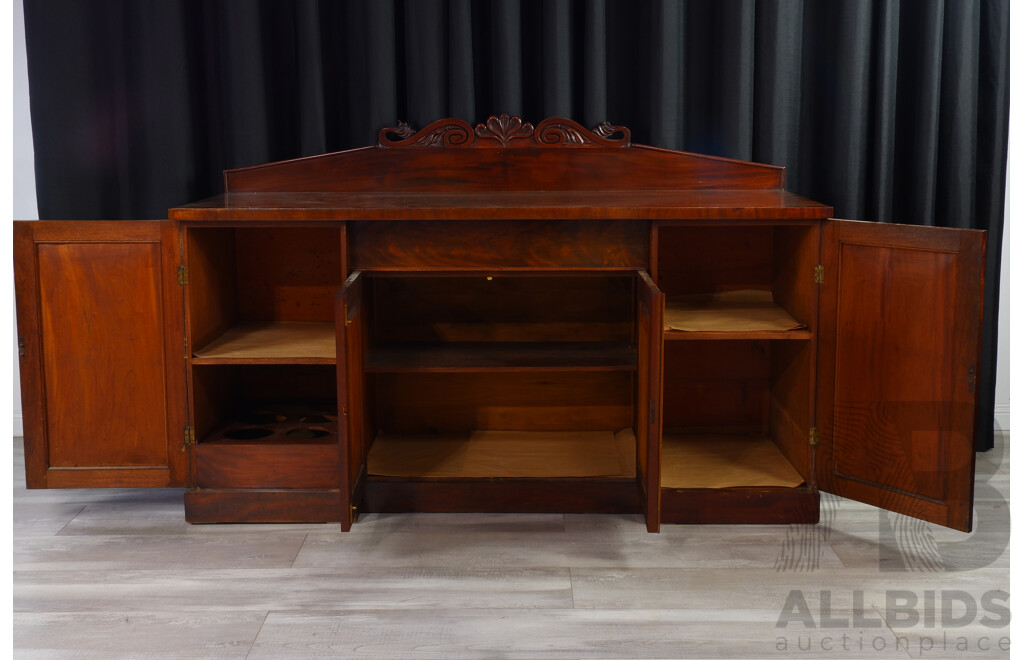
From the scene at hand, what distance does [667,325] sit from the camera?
2523 millimetres

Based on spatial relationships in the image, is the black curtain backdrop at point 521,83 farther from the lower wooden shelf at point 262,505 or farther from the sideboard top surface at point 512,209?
the lower wooden shelf at point 262,505

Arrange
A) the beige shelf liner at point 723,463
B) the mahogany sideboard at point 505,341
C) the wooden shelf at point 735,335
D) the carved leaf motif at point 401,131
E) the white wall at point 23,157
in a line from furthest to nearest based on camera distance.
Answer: the white wall at point 23,157 < the carved leaf motif at point 401,131 < the beige shelf liner at point 723,463 < the wooden shelf at point 735,335 < the mahogany sideboard at point 505,341

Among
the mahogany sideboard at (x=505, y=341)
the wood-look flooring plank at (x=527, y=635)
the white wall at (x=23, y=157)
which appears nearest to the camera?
the wood-look flooring plank at (x=527, y=635)

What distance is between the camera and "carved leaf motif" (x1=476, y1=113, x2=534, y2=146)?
9.16ft

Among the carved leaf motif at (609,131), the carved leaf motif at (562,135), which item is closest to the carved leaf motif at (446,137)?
the carved leaf motif at (562,135)

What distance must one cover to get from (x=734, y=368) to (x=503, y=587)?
110 cm

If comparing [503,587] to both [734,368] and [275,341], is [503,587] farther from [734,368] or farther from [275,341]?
[734,368]

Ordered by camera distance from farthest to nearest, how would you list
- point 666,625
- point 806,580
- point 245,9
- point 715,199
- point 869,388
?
point 245,9
point 715,199
point 869,388
point 806,580
point 666,625

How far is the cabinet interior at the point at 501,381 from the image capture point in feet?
9.04

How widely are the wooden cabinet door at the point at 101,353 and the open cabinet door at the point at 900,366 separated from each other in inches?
64.7

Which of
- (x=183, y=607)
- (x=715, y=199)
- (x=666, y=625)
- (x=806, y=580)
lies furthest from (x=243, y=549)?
(x=715, y=199)

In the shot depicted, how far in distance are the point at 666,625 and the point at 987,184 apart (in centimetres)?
180

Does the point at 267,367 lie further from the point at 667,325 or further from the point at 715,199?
the point at 715,199

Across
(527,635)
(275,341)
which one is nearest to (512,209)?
Result: (275,341)
